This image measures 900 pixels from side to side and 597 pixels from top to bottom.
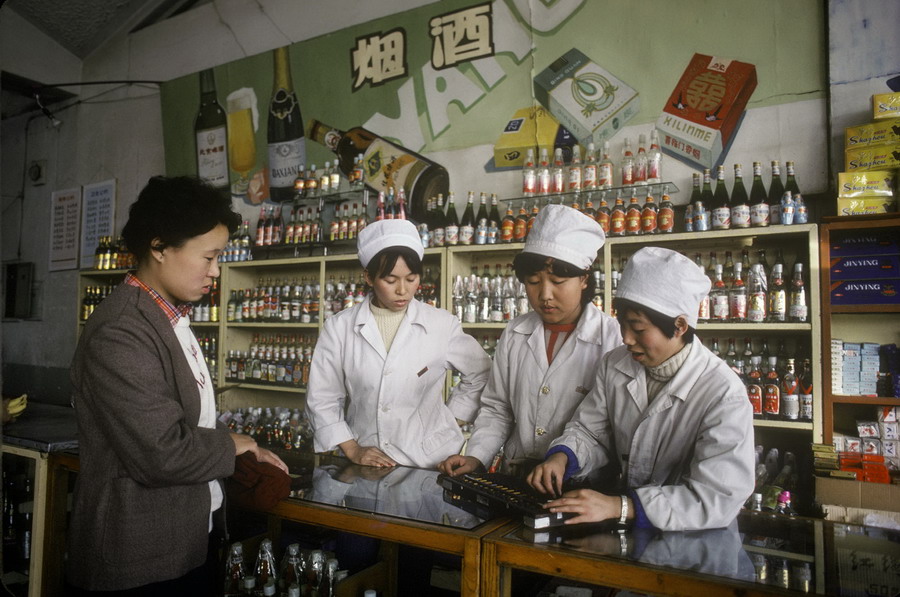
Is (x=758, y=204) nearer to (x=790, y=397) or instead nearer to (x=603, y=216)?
(x=603, y=216)

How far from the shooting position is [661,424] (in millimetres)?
1536

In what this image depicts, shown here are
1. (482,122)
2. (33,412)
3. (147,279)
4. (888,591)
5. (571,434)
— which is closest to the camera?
(888,591)

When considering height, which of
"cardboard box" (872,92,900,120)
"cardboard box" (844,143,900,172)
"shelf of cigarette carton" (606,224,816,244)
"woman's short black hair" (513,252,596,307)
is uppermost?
"cardboard box" (872,92,900,120)

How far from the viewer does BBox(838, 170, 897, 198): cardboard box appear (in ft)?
8.75

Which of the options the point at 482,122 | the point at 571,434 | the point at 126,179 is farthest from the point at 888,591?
the point at 126,179

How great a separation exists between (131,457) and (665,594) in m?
1.11

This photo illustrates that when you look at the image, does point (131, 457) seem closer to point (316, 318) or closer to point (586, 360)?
point (586, 360)

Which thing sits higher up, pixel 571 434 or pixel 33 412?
pixel 571 434

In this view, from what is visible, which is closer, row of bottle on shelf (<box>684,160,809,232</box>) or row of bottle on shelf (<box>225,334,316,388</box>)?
row of bottle on shelf (<box>684,160,809,232</box>)

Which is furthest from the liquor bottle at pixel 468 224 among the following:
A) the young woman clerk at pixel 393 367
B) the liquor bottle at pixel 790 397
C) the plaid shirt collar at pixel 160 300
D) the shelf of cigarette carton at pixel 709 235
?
the plaid shirt collar at pixel 160 300

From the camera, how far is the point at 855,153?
2781 mm

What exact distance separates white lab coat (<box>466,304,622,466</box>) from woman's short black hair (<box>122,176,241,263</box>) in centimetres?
107

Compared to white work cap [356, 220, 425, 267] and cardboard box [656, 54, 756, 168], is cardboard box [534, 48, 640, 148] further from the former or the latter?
white work cap [356, 220, 425, 267]

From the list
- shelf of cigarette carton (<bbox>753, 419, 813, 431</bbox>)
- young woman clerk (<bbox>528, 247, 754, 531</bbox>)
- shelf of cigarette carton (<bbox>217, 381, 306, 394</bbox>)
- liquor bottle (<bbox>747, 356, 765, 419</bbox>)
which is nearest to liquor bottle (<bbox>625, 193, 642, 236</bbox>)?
liquor bottle (<bbox>747, 356, 765, 419</bbox>)
